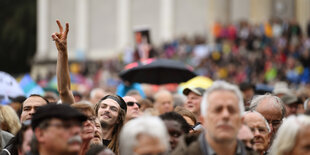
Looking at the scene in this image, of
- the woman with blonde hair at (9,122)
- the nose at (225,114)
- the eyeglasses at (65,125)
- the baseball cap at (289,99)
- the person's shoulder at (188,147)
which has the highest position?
the nose at (225,114)

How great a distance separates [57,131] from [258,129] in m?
Result: 2.38

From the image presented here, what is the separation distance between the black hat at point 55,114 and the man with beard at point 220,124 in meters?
0.92

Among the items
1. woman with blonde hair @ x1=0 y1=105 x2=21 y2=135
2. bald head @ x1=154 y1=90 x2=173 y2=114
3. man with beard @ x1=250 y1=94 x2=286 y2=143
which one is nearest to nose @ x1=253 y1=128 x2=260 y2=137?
man with beard @ x1=250 y1=94 x2=286 y2=143

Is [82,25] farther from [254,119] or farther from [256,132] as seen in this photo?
[256,132]

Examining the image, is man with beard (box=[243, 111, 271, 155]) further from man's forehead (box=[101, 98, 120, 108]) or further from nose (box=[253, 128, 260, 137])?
man's forehead (box=[101, 98, 120, 108])

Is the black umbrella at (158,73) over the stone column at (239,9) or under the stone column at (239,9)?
over

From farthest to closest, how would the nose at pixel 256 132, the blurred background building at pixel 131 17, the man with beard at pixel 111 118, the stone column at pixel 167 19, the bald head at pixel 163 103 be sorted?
1. the stone column at pixel 167 19
2. the blurred background building at pixel 131 17
3. the bald head at pixel 163 103
4. the man with beard at pixel 111 118
5. the nose at pixel 256 132

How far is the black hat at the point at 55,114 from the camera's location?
18.1ft

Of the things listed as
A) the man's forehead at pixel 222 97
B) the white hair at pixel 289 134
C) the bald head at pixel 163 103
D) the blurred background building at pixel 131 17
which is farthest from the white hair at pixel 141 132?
the blurred background building at pixel 131 17

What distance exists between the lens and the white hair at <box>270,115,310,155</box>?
5785 millimetres

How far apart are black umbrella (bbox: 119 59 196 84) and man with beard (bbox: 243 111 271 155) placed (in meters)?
7.18

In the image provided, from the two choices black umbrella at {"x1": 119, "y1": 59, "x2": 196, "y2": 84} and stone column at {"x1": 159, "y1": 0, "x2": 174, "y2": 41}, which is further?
stone column at {"x1": 159, "y1": 0, "x2": 174, "y2": 41}

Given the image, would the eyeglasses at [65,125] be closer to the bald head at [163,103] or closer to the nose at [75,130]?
the nose at [75,130]

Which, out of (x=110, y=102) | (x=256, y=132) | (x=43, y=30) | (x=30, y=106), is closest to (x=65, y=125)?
(x=256, y=132)
